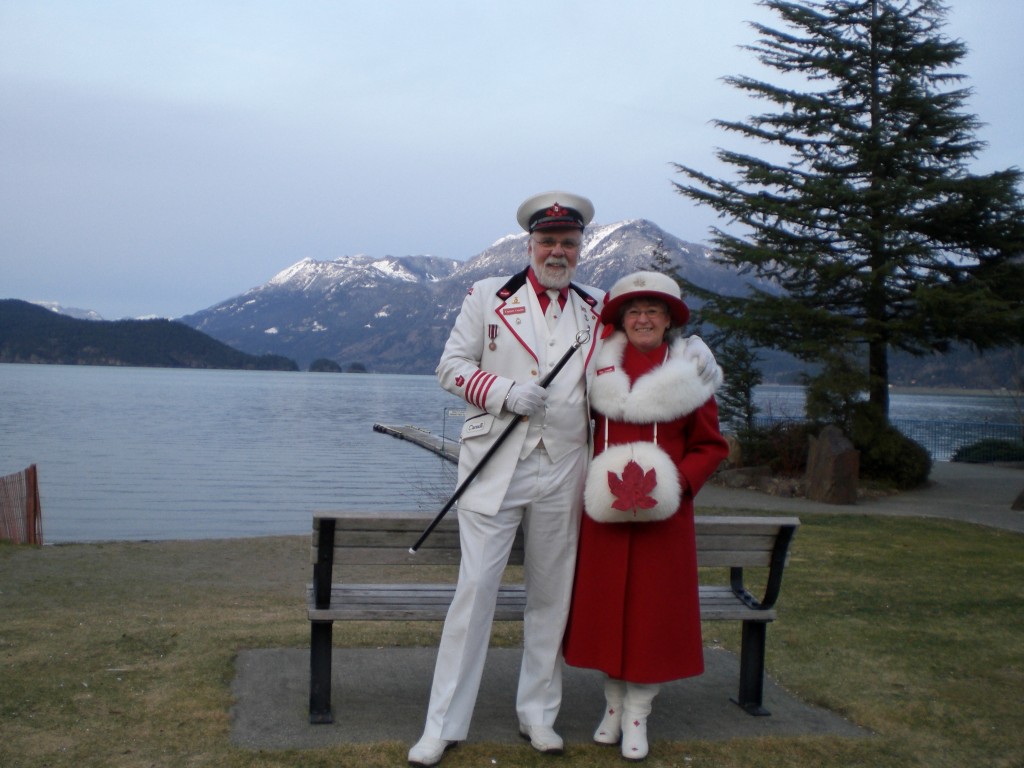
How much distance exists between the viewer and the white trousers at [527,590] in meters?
4.14

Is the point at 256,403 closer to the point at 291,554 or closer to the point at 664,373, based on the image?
the point at 291,554

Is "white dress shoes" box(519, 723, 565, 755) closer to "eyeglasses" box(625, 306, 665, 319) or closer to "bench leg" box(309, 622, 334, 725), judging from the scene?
"bench leg" box(309, 622, 334, 725)

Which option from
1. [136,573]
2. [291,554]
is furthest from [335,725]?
[291,554]

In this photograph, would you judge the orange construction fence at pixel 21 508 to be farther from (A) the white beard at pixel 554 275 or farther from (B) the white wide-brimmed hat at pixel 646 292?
(B) the white wide-brimmed hat at pixel 646 292

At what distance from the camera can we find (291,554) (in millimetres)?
11141

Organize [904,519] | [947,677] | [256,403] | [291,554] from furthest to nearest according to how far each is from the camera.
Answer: [256,403], [904,519], [291,554], [947,677]

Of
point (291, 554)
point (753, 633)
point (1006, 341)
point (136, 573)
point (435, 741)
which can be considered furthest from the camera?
point (1006, 341)

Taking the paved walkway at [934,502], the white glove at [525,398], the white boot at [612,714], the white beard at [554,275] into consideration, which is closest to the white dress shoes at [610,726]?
the white boot at [612,714]

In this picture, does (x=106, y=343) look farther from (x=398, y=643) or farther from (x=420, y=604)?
(x=420, y=604)

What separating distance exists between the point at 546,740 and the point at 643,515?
102cm

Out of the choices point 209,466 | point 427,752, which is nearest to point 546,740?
point 427,752

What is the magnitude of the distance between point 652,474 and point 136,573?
7044mm

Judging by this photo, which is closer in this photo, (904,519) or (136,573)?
(136,573)

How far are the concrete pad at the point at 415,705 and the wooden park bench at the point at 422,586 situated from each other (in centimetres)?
16
